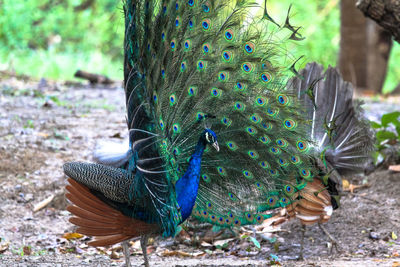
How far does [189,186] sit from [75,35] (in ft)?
54.0

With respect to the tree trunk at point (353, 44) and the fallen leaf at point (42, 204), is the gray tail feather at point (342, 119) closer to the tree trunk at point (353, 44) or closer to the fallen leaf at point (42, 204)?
the fallen leaf at point (42, 204)

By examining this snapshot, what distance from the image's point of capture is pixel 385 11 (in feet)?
18.3

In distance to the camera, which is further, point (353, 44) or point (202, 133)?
point (353, 44)

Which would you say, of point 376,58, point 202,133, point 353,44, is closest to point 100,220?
point 202,133

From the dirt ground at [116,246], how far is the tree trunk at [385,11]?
1.88m

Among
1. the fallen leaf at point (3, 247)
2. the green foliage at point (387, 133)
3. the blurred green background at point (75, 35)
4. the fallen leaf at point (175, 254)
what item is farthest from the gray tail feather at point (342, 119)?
the blurred green background at point (75, 35)

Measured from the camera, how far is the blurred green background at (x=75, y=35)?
14.3 meters

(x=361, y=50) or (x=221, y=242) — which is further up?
(x=361, y=50)

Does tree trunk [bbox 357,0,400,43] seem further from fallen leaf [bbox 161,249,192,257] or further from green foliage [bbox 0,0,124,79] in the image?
green foliage [bbox 0,0,124,79]

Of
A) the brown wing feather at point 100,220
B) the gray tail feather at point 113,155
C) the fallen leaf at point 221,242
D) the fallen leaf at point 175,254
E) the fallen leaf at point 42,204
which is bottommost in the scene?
the fallen leaf at point 175,254

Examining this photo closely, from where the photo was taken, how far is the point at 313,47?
62.2ft

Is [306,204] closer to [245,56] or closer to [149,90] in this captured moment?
[245,56]

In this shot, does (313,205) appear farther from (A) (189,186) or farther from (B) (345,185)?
(B) (345,185)

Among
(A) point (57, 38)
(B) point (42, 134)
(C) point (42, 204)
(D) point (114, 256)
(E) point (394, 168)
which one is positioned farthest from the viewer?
(A) point (57, 38)
